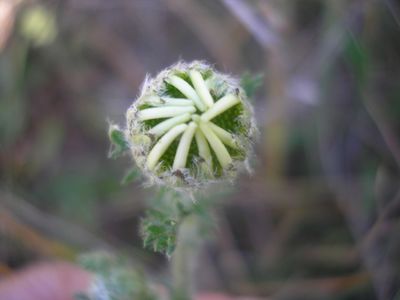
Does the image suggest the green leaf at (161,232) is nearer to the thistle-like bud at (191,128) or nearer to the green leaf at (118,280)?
the thistle-like bud at (191,128)

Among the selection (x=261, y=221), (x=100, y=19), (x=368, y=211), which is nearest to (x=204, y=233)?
(x=368, y=211)

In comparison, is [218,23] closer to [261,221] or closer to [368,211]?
[261,221]

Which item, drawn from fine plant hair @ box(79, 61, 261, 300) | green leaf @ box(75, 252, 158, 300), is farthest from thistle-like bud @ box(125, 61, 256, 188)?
green leaf @ box(75, 252, 158, 300)

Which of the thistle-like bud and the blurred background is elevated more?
the blurred background

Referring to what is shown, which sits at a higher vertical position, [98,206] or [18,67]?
[18,67]

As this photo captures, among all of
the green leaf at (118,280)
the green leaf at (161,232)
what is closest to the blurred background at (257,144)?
the green leaf at (118,280)

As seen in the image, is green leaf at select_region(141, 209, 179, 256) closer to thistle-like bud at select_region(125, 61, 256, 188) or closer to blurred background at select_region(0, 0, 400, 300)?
thistle-like bud at select_region(125, 61, 256, 188)
